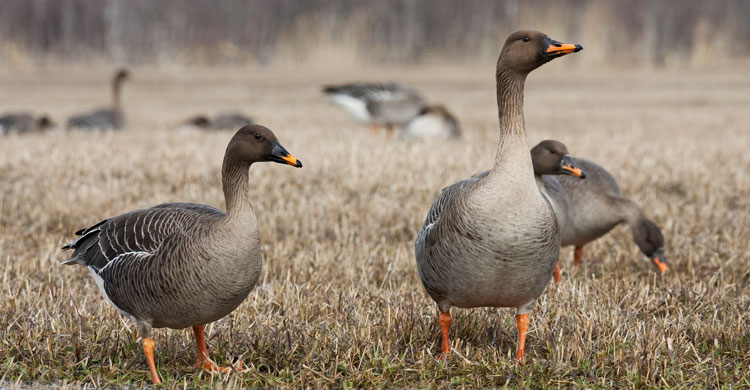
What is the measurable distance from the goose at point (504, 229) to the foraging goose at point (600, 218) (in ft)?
6.79

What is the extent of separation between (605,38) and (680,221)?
2279 cm

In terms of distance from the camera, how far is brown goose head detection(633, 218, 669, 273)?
5.81 metres

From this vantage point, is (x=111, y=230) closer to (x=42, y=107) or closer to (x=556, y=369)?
(x=556, y=369)

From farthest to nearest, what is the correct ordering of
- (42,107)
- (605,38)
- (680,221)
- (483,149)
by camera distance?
1. (605,38)
2. (42,107)
3. (483,149)
4. (680,221)

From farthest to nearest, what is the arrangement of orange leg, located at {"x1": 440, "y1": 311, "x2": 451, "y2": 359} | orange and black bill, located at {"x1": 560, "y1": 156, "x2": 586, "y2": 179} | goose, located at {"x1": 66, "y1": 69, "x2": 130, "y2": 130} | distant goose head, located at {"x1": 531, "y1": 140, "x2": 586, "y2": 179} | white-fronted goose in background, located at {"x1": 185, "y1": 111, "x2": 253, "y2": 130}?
white-fronted goose in background, located at {"x1": 185, "y1": 111, "x2": 253, "y2": 130}
goose, located at {"x1": 66, "y1": 69, "x2": 130, "y2": 130}
distant goose head, located at {"x1": 531, "y1": 140, "x2": 586, "y2": 179}
orange and black bill, located at {"x1": 560, "y1": 156, "x2": 586, "y2": 179}
orange leg, located at {"x1": 440, "y1": 311, "x2": 451, "y2": 359}

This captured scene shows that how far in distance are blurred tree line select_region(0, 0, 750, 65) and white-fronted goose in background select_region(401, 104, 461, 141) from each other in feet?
54.0

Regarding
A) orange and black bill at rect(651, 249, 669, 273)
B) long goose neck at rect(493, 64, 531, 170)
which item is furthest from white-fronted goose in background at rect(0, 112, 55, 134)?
long goose neck at rect(493, 64, 531, 170)

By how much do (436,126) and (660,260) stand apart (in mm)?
6750

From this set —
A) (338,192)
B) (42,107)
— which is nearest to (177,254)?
(338,192)

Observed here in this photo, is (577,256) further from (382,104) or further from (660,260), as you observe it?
(382,104)

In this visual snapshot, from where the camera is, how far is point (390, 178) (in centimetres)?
846

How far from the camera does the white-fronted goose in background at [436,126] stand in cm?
1233

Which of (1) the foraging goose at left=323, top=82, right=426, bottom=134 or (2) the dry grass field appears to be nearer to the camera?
(2) the dry grass field

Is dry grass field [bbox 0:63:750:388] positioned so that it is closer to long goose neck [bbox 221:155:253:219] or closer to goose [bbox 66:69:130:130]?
long goose neck [bbox 221:155:253:219]
